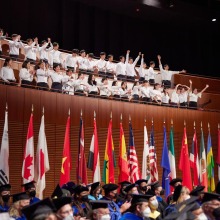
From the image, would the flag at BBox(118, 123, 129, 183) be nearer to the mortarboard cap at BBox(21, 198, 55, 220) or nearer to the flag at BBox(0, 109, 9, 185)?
the flag at BBox(0, 109, 9, 185)

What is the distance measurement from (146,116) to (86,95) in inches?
83.2

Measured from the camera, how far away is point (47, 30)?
20.1m

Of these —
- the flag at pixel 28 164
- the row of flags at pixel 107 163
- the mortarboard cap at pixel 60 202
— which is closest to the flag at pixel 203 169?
the row of flags at pixel 107 163

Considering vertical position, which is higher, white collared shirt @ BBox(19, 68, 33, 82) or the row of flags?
white collared shirt @ BBox(19, 68, 33, 82)

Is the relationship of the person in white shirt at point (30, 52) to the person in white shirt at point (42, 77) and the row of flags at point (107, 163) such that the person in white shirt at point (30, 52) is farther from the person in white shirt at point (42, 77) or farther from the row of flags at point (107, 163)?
the row of flags at point (107, 163)

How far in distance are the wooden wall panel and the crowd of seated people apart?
0.38m

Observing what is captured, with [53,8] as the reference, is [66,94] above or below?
below

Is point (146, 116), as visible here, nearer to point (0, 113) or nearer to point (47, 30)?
point (0, 113)

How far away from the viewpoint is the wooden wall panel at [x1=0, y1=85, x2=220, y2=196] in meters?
12.5

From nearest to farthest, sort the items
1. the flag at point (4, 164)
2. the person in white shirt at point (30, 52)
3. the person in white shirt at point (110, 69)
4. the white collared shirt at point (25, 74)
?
the flag at point (4, 164), the white collared shirt at point (25, 74), the person in white shirt at point (30, 52), the person in white shirt at point (110, 69)

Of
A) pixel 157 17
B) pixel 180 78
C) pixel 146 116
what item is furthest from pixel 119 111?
pixel 157 17

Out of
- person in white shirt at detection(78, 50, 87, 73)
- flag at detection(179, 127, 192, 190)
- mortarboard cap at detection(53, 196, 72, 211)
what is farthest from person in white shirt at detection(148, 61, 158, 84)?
mortarboard cap at detection(53, 196, 72, 211)

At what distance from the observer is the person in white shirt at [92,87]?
1449 cm

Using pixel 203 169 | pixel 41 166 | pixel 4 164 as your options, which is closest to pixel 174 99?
pixel 203 169
